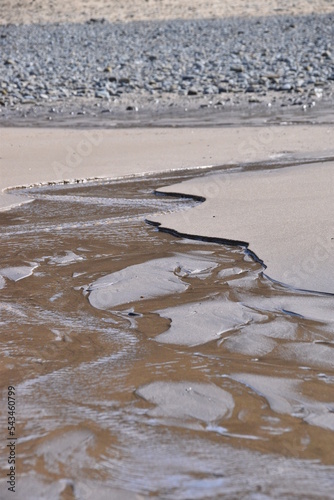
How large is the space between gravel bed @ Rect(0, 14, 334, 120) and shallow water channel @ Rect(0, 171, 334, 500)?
773cm

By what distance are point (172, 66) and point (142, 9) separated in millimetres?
12745

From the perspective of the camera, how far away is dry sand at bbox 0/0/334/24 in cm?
2495

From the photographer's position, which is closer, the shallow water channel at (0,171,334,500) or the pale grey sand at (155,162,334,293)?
the shallow water channel at (0,171,334,500)

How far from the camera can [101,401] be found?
2396mm

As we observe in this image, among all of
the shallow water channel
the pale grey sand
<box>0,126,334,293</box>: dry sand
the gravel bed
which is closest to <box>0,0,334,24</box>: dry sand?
the gravel bed

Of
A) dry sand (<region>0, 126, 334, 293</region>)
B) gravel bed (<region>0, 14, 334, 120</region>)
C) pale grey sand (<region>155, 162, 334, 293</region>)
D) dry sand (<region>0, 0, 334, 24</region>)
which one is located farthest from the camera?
dry sand (<region>0, 0, 334, 24</region>)

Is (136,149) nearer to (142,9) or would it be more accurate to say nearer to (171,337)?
(171,337)

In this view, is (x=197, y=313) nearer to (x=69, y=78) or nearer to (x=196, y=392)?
(x=196, y=392)

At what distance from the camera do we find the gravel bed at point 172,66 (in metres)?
11.9

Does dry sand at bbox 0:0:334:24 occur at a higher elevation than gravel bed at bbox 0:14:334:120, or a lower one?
higher

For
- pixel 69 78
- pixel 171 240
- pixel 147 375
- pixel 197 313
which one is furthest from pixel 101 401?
pixel 69 78

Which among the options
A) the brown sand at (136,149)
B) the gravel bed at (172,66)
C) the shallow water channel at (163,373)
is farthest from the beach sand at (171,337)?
the gravel bed at (172,66)

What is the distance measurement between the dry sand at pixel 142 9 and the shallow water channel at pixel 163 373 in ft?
72.3

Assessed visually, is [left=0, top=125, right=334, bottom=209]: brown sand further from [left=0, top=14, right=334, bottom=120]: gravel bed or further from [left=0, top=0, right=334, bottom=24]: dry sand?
[left=0, top=0, right=334, bottom=24]: dry sand
